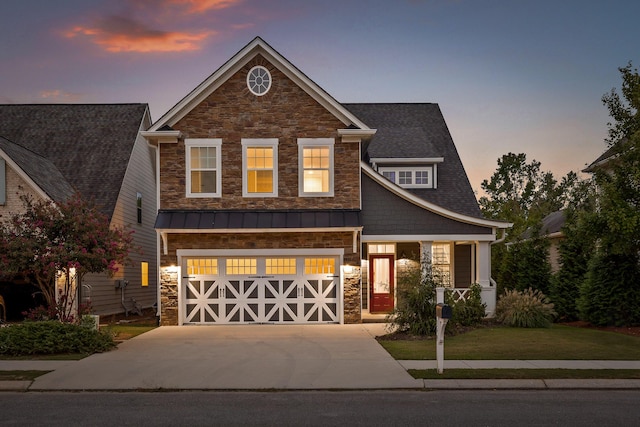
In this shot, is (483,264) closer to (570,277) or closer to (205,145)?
(570,277)

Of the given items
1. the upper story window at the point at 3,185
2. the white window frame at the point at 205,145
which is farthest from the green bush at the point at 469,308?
the upper story window at the point at 3,185

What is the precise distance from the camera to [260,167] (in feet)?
71.8

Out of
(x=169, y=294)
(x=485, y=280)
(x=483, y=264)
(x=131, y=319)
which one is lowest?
(x=131, y=319)

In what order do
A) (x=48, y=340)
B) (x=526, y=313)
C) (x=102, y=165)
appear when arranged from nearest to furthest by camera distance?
(x=48, y=340) < (x=526, y=313) < (x=102, y=165)

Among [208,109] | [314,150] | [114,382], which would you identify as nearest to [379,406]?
[114,382]

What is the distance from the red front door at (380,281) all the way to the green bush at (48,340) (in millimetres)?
12297

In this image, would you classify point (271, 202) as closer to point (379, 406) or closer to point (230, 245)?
point (230, 245)

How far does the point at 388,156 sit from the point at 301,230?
703 cm

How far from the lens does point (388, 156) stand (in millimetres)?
26516

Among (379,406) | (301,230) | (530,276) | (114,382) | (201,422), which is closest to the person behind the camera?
(201,422)

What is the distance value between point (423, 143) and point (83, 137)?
15.7 m

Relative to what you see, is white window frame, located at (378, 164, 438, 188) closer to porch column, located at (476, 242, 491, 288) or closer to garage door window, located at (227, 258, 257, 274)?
porch column, located at (476, 242, 491, 288)

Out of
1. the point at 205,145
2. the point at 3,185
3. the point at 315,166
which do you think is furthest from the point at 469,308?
the point at 3,185

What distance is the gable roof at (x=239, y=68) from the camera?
21359 mm
